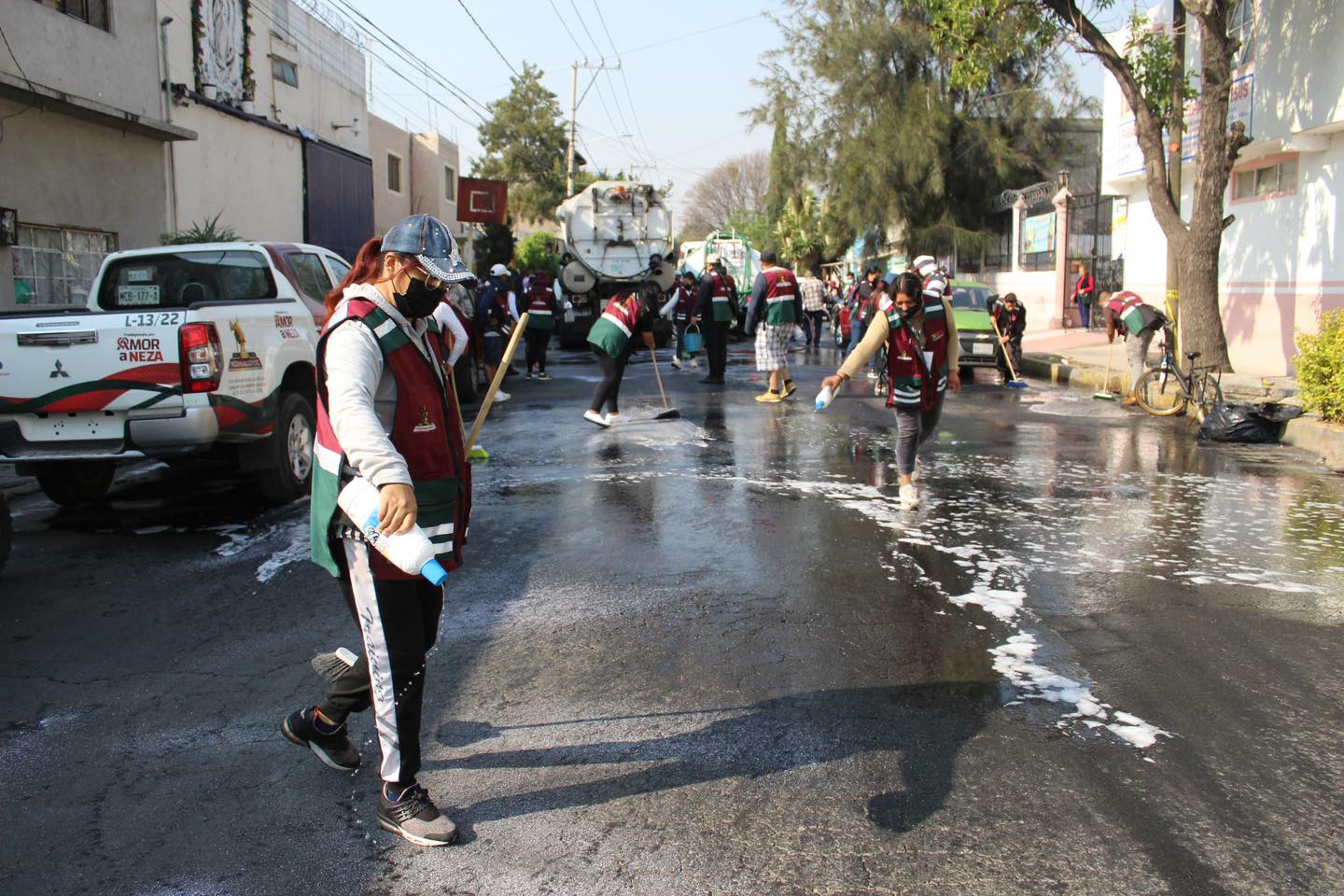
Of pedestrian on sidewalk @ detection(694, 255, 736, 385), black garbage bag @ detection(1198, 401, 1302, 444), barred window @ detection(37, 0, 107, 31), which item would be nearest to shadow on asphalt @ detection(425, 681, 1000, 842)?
black garbage bag @ detection(1198, 401, 1302, 444)

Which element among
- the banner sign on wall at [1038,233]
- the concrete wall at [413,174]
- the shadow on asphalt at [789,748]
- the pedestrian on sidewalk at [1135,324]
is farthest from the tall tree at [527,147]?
the shadow on asphalt at [789,748]

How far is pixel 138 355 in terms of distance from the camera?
23.2ft

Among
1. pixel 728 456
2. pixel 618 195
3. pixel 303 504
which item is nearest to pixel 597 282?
pixel 618 195

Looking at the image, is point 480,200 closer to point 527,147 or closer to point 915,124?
point 915,124

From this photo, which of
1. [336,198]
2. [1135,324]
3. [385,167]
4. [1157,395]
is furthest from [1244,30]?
[385,167]

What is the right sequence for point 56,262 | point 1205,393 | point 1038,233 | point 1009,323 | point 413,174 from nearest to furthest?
point 1205,393, point 56,262, point 1009,323, point 1038,233, point 413,174

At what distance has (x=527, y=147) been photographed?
60.8 metres

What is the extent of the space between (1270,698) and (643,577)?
3030 mm

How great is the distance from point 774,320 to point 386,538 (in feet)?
38.8

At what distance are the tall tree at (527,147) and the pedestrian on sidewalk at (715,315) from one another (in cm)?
4518

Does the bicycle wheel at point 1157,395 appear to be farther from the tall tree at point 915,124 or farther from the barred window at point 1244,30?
the tall tree at point 915,124

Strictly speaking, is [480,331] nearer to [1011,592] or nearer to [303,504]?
[303,504]

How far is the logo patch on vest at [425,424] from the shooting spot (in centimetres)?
333

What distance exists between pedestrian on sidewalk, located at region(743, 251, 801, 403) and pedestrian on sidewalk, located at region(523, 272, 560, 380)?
11.2ft
